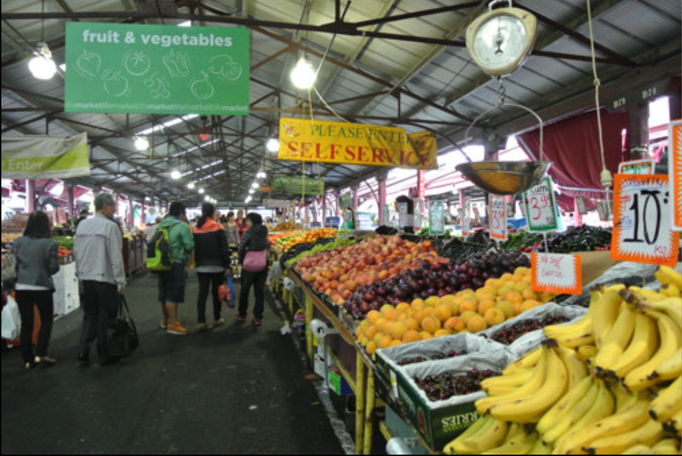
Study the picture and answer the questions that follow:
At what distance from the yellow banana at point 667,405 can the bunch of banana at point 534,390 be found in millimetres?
278

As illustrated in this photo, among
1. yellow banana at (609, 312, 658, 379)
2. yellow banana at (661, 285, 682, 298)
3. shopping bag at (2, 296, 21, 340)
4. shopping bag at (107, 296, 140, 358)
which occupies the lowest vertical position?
yellow banana at (609, 312, 658, 379)

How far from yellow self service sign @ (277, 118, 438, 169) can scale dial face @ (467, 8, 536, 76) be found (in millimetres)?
4340

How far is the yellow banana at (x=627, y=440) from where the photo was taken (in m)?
1.03

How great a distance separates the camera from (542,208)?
8.09 ft

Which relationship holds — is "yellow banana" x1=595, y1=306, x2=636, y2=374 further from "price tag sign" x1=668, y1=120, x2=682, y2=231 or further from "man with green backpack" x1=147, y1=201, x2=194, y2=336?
"man with green backpack" x1=147, y1=201, x2=194, y2=336

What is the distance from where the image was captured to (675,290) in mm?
1478

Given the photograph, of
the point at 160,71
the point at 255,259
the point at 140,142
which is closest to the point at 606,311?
the point at 160,71

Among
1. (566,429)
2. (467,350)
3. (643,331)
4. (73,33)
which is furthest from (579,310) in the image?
(73,33)

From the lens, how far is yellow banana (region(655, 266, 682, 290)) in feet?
4.98

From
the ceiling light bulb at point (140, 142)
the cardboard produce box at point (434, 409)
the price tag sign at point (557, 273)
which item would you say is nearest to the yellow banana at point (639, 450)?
the cardboard produce box at point (434, 409)

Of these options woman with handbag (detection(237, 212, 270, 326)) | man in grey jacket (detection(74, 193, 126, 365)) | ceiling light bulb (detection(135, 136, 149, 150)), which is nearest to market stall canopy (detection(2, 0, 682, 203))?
man in grey jacket (detection(74, 193, 126, 365))

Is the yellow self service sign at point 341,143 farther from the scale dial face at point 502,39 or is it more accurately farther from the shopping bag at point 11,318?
the shopping bag at point 11,318

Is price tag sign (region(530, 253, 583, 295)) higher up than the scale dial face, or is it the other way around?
the scale dial face

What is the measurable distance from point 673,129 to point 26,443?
1.95 meters
